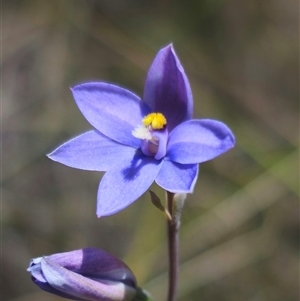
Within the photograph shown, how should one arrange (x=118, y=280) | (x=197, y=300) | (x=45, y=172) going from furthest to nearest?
(x=45, y=172) → (x=197, y=300) → (x=118, y=280)

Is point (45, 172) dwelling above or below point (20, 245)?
above

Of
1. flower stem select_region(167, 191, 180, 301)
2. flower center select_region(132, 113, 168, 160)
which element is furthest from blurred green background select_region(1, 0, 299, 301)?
flower center select_region(132, 113, 168, 160)

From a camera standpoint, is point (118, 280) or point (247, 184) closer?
point (118, 280)

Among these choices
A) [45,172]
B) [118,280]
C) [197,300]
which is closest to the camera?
[118,280]

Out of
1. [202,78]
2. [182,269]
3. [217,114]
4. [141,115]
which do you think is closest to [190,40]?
[202,78]

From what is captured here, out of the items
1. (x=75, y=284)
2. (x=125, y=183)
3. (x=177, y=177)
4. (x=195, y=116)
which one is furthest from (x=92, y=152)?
(x=195, y=116)

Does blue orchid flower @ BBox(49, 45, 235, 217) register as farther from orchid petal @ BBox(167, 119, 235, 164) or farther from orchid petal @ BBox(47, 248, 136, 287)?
orchid petal @ BBox(47, 248, 136, 287)

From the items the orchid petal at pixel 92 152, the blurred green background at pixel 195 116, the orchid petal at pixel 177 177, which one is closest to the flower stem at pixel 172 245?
the orchid petal at pixel 177 177

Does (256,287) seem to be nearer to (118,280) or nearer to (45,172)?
(45,172)
